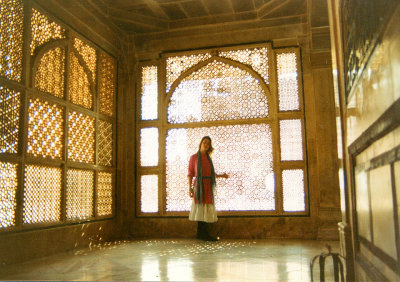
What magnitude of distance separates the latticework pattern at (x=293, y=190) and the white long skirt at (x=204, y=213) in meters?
1.18

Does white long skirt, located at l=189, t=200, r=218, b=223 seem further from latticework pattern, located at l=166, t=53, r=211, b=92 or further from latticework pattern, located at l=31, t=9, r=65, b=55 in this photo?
latticework pattern, located at l=31, t=9, r=65, b=55

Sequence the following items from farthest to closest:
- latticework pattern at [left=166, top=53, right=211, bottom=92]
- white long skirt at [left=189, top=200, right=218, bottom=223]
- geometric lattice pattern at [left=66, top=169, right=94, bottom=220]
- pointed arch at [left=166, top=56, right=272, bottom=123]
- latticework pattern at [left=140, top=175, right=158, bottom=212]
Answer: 1. latticework pattern at [left=166, top=53, right=211, bottom=92]
2. latticework pattern at [left=140, top=175, right=158, bottom=212]
3. pointed arch at [left=166, top=56, right=272, bottom=123]
4. white long skirt at [left=189, top=200, right=218, bottom=223]
5. geometric lattice pattern at [left=66, top=169, right=94, bottom=220]

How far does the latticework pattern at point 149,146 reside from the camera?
275 inches

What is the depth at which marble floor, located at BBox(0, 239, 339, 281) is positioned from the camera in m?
3.51

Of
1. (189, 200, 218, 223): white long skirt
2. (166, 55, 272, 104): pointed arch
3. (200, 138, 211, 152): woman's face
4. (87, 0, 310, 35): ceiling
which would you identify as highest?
(87, 0, 310, 35): ceiling

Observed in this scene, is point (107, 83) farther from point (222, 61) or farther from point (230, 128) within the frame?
point (230, 128)

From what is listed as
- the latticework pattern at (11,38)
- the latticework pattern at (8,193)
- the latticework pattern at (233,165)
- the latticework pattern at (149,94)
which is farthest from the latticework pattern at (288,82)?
the latticework pattern at (8,193)

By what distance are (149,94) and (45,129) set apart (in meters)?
→ 2.52

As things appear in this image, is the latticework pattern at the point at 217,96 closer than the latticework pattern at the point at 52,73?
No

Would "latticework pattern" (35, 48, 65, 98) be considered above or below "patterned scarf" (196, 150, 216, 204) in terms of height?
above

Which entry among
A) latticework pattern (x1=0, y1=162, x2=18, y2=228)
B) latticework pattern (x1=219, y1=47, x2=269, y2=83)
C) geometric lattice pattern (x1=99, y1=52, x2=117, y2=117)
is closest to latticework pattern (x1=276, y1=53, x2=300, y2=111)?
latticework pattern (x1=219, y1=47, x2=269, y2=83)

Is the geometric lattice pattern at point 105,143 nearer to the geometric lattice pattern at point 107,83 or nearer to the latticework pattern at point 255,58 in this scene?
the geometric lattice pattern at point 107,83

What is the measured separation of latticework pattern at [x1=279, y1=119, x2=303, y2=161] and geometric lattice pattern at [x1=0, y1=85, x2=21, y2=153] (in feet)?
12.6

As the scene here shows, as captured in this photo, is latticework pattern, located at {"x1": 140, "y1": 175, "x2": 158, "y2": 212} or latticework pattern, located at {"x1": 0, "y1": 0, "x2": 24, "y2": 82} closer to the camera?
latticework pattern, located at {"x1": 0, "y1": 0, "x2": 24, "y2": 82}
